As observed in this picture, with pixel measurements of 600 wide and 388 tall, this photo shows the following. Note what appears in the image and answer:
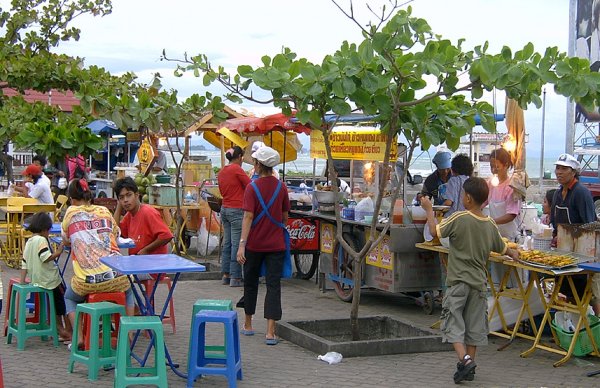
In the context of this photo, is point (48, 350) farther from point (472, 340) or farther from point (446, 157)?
point (446, 157)

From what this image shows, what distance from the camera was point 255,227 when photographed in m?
8.56

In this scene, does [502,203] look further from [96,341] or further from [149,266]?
[96,341]

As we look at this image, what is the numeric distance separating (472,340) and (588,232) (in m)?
1.91

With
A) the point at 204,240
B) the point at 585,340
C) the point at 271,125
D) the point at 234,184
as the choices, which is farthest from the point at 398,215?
the point at 204,240

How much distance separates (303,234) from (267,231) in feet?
12.8

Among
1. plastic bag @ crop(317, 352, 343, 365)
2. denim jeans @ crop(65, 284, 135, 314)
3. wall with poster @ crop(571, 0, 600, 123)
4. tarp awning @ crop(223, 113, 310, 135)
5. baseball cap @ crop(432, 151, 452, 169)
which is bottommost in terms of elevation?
plastic bag @ crop(317, 352, 343, 365)

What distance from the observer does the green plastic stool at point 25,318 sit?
27.2 feet

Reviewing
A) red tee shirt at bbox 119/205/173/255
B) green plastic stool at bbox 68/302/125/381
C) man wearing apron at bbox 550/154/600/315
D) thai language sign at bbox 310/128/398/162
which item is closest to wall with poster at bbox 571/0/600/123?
thai language sign at bbox 310/128/398/162

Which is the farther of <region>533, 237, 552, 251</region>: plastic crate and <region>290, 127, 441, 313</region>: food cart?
<region>290, 127, 441, 313</region>: food cart

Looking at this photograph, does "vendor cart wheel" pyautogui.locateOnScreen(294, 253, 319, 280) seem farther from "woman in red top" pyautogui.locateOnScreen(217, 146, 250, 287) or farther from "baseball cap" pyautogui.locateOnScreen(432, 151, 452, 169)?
"baseball cap" pyautogui.locateOnScreen(432, 151, 452, 169)

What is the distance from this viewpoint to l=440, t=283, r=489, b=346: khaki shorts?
720 centimetres

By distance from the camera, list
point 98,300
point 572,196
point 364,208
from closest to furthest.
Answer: point 98,300 → point 572,196 → point 364,208

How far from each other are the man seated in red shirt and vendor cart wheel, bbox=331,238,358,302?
3.49 metres

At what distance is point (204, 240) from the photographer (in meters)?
15.1
